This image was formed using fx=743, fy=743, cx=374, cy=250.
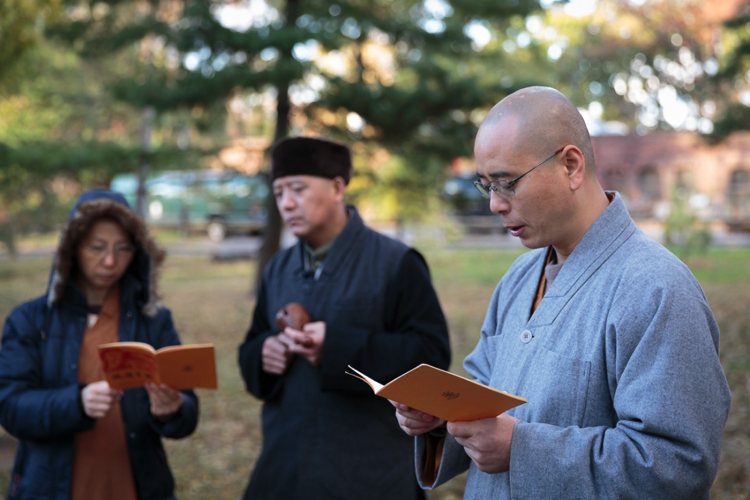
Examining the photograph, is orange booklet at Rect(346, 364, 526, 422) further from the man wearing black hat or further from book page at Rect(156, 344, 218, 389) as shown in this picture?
the man wearing black hat

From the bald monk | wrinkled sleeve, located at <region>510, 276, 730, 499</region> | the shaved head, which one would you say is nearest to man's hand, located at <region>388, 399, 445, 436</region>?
the bald monk

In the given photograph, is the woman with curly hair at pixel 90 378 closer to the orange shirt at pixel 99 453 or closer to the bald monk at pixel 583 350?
the orange shirt at pixel 99 453

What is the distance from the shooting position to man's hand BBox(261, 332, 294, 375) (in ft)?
9.65

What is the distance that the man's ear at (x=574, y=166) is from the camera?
183cm

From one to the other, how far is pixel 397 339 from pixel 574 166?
50.9 inches

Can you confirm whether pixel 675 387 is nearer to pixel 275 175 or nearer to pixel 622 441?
pixel 622 441

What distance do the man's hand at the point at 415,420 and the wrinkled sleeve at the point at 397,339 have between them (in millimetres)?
839

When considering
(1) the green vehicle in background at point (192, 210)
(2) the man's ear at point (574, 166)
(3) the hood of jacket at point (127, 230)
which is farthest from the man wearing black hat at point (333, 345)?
(1) the green vehicle in background at point (192, 210)

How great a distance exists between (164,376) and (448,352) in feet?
3.69

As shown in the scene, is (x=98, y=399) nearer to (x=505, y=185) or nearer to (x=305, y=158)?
(x=305, y=158)

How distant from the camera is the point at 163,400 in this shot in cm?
268

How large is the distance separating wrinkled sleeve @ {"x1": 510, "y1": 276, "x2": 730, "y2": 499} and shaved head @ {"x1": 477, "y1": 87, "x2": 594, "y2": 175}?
389 millimetres

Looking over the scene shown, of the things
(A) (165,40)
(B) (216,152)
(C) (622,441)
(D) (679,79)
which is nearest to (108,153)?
(A) (165,40)

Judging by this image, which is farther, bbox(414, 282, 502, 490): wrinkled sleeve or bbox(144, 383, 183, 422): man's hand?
bbox(144, 383, 183, 422): man's hand
